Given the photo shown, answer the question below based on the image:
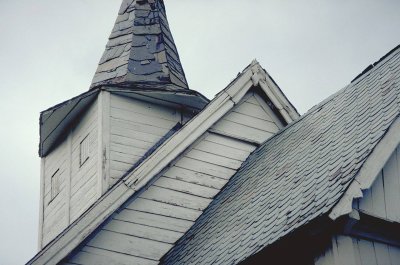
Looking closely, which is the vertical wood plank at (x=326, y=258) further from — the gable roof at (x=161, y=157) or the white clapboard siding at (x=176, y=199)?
the gable roof at (x=161, y=157)

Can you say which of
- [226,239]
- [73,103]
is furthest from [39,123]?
[226,239]

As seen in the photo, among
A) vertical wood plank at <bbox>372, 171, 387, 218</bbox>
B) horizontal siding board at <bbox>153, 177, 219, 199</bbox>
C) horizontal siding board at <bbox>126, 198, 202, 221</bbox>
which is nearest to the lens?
vertical wood plank at <bbox>372, 171, 387, 218</bbox>

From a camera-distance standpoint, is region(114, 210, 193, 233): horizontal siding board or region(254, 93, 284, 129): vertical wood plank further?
region(254, 93, 284, 129): vertical wood plank

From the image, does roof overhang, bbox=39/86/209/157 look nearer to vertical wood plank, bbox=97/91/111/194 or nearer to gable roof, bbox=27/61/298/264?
vertical wood plank, bbox=97/91/111/194

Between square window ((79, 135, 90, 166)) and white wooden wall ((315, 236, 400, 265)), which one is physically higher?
square window ((79, 135, 90, 166))

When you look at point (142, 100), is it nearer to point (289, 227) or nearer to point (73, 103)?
point (73, 103)

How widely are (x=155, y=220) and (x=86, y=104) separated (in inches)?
122

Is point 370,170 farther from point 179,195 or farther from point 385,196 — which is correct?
point 179,195

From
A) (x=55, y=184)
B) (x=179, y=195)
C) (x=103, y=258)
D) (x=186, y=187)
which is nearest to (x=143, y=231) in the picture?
(x=103, y=258)

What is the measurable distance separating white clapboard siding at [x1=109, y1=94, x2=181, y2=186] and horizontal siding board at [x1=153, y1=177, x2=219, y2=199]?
1080 mm

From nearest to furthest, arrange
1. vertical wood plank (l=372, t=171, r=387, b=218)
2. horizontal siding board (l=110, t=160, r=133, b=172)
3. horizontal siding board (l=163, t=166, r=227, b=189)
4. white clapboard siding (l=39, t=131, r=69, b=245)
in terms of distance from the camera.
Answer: vertical wood plank (l=372, t=171, r=387, b=218)
horizontal siding board (l=163, t=166, r=227, b=189)
horizontal siding board (l=110, t=160, r=133, b=172)
white clapboard siding (l=39, t=131, r=69, b=245)

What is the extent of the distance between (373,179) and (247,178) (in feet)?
11.7

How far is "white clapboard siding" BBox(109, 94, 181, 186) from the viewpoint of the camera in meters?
11.4

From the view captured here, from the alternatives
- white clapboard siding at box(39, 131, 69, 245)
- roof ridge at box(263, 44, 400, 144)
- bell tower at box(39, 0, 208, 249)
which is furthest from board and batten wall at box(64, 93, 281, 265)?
white clapboard siding at box(39, 131, 69, 245)
